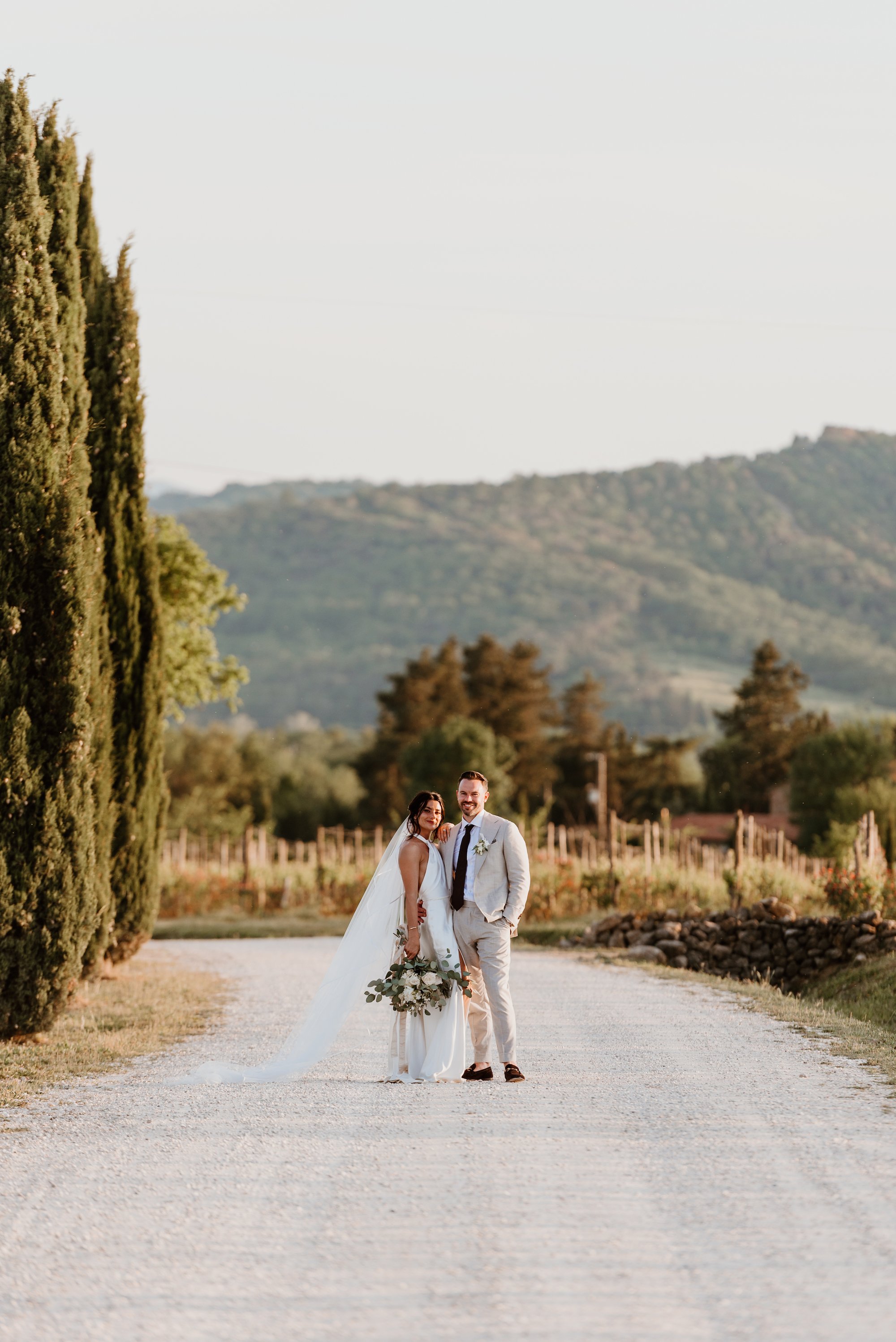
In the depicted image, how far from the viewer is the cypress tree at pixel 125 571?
15.7m

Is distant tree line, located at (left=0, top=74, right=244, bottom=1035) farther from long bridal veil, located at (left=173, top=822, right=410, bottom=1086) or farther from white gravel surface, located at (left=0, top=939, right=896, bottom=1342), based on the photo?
long bridal veil, located at (left=173, top=822, right=410, bottom=1086)

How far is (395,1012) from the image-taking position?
9.16 m

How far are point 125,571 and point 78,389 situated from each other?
4214 millimetres

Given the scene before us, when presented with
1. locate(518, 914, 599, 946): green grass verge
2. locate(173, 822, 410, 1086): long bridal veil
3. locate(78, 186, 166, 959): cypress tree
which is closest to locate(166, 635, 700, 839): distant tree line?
locate(518, 914, 599, 946): green grass verge

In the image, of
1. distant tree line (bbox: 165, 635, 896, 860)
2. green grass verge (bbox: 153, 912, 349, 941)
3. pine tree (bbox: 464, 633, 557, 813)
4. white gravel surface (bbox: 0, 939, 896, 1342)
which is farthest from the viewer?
pine tree (bbox: 464, 633, 557, 813)

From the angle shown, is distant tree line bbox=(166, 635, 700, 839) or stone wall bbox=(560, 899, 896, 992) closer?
stone wall bbox=(560, 899, 896, 992)

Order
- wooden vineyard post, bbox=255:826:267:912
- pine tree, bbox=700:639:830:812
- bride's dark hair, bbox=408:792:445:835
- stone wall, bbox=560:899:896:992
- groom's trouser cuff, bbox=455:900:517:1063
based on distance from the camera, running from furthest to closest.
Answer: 1. pine tree, bbox=700:639:830:812
2. wooden vineyard post, bbox=255:826:267:912
3. stone wall, bbox=560:899:896:992
4. bride's dark hair, bbox=408:792:445:835
5. groom's trouser cuff, bbox=455:900:517:1063

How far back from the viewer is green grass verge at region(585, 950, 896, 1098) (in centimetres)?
1018

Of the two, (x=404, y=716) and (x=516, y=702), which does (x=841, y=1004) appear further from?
(x=516, y=702)

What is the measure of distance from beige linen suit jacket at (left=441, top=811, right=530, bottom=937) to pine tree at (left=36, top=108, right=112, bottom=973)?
12.5 feet

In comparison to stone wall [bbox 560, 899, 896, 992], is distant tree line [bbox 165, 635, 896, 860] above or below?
above

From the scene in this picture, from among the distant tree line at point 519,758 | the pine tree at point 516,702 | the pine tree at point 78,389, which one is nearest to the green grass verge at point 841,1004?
the pine tree at point 78,389

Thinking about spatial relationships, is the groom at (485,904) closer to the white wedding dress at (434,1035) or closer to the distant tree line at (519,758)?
the white wedding dress at (434,1035)

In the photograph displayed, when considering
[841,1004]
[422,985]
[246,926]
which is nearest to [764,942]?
[841,1004]
